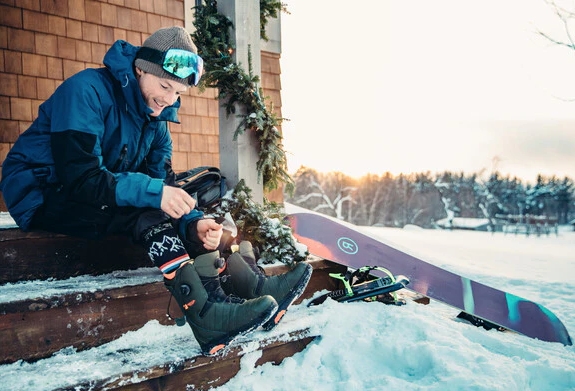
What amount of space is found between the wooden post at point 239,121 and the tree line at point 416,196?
33.4m

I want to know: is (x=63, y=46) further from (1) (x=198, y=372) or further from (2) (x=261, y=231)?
(1) (x=198, y=372)

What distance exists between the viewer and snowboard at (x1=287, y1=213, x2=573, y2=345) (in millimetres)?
2803

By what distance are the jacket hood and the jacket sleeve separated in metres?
0.21

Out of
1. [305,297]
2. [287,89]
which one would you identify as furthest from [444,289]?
[287,89]

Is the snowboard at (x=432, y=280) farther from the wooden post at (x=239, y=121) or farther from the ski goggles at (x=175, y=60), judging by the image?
the ski goggles at (x=175, y=60)

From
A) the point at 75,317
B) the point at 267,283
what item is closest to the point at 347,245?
the point at 267,283

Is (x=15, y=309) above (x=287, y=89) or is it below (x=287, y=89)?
below

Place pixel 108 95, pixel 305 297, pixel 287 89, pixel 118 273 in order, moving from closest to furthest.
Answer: pixel 108 95
pixel 118 273
pixel 305 297
pixel 287 89

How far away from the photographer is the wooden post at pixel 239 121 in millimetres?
2738

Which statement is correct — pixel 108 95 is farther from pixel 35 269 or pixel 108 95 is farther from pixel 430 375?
pixel 430 375

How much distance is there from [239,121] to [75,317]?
60.7 inches

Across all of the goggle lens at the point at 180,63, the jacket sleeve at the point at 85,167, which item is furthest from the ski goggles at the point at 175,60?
the jacket sleeve at the point at 85,167

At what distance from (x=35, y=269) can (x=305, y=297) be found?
1.47 meters

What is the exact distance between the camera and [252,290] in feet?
6.29
